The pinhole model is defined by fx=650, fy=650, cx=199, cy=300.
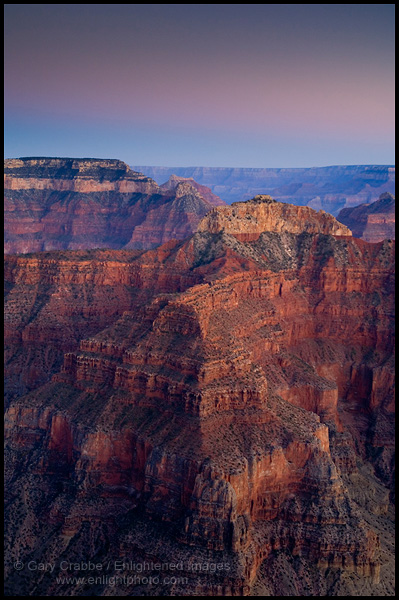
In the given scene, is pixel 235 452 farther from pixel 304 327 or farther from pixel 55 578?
pixel 304 327

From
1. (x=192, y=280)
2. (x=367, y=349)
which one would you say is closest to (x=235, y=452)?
(x=192, y=280)

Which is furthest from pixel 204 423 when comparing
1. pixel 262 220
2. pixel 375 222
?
pixel 375 222

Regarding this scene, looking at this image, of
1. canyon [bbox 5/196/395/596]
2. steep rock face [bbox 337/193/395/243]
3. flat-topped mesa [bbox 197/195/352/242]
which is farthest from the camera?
steep rock face [bbox 337/193/395/243]

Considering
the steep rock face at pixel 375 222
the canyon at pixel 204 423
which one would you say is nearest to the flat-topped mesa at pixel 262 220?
the canyon at pixel 204 423

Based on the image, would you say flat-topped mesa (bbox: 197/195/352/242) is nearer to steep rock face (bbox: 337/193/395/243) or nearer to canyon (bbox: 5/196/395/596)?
canyon (bbox: 5/196/395/596)

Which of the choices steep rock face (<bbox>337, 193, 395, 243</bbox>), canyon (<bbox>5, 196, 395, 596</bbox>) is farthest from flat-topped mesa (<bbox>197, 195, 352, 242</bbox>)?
steep rock face (<bbox>337, 193, 395, 243</bbox>)

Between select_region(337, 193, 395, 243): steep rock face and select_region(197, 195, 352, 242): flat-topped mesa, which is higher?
select_region(337, 193, 395, 243): steep rock face
